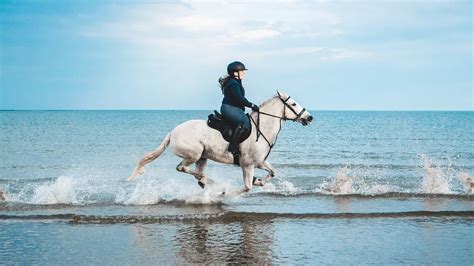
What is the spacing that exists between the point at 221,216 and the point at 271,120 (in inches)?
98.2

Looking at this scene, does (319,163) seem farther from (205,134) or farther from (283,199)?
(205,134)

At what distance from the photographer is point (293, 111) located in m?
12.0

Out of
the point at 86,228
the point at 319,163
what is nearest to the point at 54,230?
the point at 86,228

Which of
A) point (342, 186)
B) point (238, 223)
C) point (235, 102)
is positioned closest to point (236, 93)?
point (235, 102)

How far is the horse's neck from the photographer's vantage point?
1202 centimetres

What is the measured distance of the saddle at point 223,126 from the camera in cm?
1177

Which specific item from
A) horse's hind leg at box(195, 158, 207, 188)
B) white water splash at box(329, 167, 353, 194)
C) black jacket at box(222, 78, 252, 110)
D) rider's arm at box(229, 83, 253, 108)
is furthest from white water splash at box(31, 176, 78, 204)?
white water splash at box(329, 167, 353, 194)

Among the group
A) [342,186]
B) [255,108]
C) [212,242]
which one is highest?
[255,108]

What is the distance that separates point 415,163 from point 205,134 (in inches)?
636

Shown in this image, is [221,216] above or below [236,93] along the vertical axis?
below

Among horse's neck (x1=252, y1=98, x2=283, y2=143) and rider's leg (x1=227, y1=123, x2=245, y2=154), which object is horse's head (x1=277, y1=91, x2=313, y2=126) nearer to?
horse's neck (x1=252, y1=98, x2=283, y2=143)

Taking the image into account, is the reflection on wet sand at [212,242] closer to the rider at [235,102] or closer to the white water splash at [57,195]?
the rider at [235,102]

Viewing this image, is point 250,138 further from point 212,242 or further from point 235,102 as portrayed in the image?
point 212,242

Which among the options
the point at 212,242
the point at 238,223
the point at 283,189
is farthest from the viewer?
the point at 283,189
